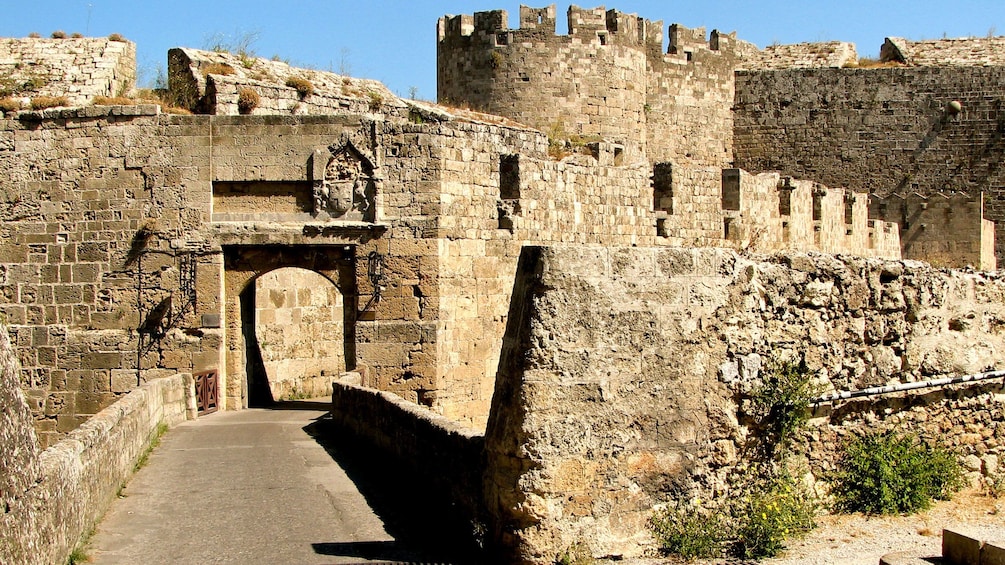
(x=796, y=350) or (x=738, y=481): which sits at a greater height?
(x=796, y=350)

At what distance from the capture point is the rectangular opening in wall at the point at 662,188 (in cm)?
1702

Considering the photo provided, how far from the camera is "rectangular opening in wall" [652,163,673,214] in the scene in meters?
17.0

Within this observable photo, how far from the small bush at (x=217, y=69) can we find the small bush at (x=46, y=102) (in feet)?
6.17

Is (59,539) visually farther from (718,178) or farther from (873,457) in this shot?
(718,178)

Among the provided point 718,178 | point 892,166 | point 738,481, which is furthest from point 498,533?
point 892,166

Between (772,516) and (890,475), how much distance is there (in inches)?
44.9

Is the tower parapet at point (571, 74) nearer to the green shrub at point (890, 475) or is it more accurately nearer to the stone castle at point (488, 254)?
the stone castle at point (488, 254)

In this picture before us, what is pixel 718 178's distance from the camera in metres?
18.0

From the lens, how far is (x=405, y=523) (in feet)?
25.2

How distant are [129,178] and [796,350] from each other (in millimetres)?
10143

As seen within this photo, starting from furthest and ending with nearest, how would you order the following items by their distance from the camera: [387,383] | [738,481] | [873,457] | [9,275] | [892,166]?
[892,166]
[9,275]
[387,383]
[873,457]
[738,481]

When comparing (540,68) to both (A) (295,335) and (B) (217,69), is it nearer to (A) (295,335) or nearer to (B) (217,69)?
(A) (295,335)

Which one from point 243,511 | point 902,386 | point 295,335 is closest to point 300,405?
point 295,335

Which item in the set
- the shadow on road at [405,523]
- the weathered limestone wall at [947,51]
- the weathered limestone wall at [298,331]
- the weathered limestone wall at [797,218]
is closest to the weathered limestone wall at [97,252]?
the weathered limestone wall at [298,331]
